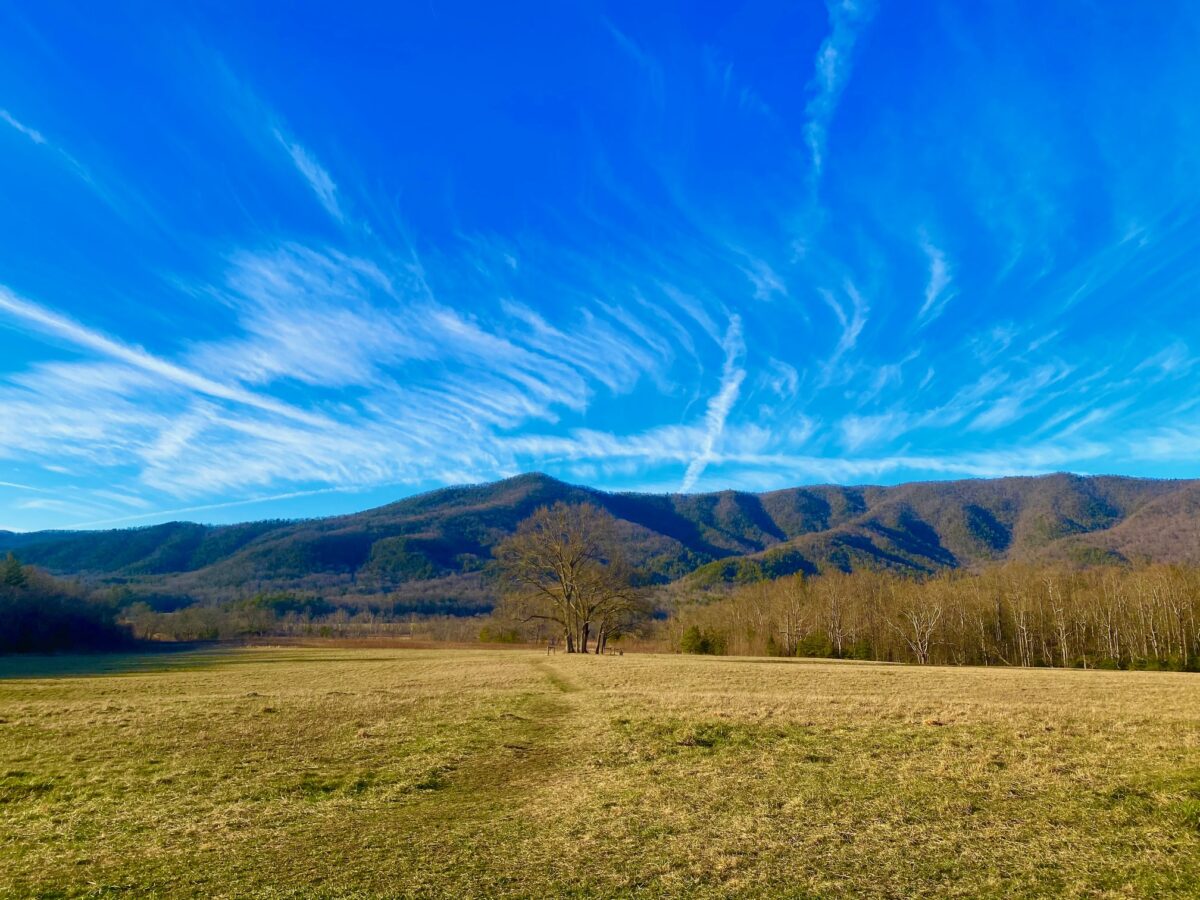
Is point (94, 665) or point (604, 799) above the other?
point (604, 799)

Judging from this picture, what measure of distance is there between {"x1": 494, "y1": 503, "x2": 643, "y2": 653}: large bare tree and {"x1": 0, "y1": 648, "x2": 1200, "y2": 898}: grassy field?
41252 millimetres

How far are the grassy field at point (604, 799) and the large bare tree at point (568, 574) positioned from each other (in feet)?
135

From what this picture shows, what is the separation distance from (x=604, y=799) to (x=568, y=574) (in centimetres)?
5306

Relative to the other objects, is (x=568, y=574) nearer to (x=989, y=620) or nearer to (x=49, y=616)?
(x=989, y=620)

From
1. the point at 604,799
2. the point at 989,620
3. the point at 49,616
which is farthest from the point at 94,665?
the point at 989,620

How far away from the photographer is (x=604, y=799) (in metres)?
11.5

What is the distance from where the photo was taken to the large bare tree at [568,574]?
64.1m

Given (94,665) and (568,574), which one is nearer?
(94,665)

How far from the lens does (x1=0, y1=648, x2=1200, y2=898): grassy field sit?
806cm

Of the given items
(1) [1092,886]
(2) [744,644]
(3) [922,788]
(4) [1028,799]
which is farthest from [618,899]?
(2) [744,644]

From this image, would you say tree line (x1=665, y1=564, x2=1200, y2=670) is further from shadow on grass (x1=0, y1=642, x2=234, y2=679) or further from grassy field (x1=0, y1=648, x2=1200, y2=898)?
grassy field (x1=0, y1=648, x2=1200, y2=898)

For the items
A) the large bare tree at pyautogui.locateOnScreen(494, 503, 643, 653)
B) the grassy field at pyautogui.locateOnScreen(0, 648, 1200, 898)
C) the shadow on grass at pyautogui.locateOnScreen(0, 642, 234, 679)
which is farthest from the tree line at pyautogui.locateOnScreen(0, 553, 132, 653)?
the grassy field at pyautogui.locateOnScreen(0, 648, 1200, 898)

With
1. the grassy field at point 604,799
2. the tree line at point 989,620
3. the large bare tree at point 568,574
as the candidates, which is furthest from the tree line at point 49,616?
the tree line at point 989,620

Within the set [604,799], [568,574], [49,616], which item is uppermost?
[568,574]
